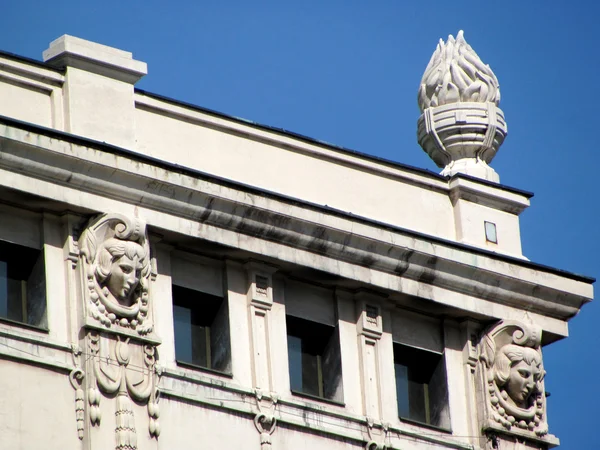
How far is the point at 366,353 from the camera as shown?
4331cm

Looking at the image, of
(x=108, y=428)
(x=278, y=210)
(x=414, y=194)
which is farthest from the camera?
(x=414, y=194)

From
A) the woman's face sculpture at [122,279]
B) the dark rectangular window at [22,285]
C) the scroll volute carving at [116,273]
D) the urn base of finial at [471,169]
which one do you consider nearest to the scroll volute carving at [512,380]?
the urn base of finial at [471,169]

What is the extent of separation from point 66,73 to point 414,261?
20.4ft

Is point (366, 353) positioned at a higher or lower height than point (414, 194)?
lower

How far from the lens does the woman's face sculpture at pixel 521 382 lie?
4447 centimetres

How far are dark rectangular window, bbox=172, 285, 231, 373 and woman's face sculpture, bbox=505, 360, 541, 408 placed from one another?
16.8ft

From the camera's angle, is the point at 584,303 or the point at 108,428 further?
the point at 584,303

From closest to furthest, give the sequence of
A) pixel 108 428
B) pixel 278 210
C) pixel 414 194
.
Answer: pixel 108 428 → pixel 278 210 → pixel 414 194

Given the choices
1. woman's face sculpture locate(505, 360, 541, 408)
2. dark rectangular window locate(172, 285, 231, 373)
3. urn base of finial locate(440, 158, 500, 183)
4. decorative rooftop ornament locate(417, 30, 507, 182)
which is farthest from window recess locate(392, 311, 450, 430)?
dark rectangular window locate(172, 285, 231, 373)

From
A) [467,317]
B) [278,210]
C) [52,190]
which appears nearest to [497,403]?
[467,317]

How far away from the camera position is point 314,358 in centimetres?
4322

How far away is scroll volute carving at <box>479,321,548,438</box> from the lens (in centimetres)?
4444

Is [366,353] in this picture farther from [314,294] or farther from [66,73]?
[66,73]

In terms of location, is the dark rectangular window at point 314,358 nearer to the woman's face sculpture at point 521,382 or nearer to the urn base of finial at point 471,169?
the woman's face sculpture at point 521,382
